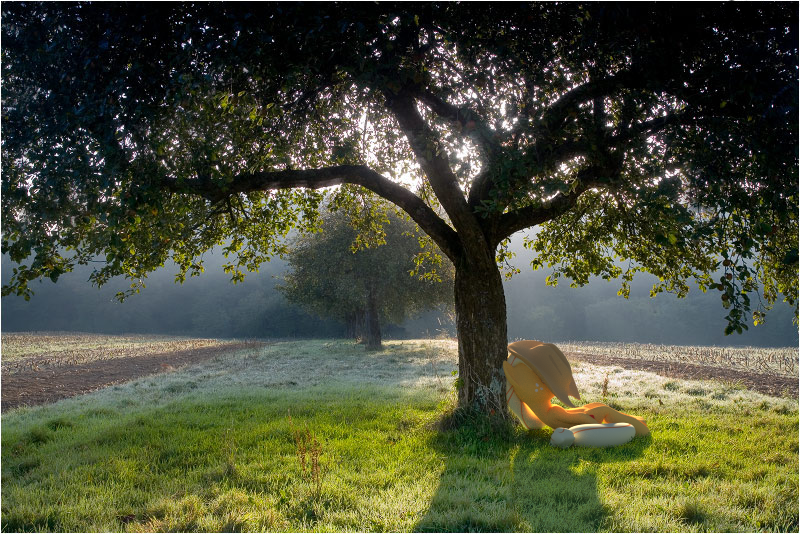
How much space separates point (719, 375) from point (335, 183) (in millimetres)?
15514

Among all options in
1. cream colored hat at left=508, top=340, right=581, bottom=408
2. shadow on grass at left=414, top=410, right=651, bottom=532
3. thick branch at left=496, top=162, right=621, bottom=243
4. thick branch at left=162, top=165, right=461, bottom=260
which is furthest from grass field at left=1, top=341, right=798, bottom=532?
thick branch at left=496, top=162, right=621, bottom=243

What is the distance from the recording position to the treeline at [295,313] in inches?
2606

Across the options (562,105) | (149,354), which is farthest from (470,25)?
(149,354)

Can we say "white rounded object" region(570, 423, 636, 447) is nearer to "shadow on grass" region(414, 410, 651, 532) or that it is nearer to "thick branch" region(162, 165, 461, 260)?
"shadow on grass" region(414, 410, 651, 532)

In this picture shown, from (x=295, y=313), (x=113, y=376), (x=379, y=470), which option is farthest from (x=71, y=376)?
(x=295, y=313)

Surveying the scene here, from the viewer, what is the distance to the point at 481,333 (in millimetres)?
8047

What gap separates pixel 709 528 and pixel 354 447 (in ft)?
14.6

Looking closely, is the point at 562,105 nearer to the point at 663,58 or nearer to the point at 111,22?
the point at 663,58

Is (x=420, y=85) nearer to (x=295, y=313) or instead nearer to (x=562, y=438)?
(x=562, y=438)

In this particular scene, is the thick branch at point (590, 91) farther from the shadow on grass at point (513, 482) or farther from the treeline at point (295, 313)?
the treeline at point (295, 313)

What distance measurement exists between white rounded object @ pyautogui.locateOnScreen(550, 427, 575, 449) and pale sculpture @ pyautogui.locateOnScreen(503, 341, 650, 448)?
0.23 meters

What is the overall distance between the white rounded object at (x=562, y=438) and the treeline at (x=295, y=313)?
5438 cm

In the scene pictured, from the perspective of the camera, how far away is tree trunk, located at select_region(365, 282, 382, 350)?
28.7m

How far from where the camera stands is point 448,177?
8.10 meters
